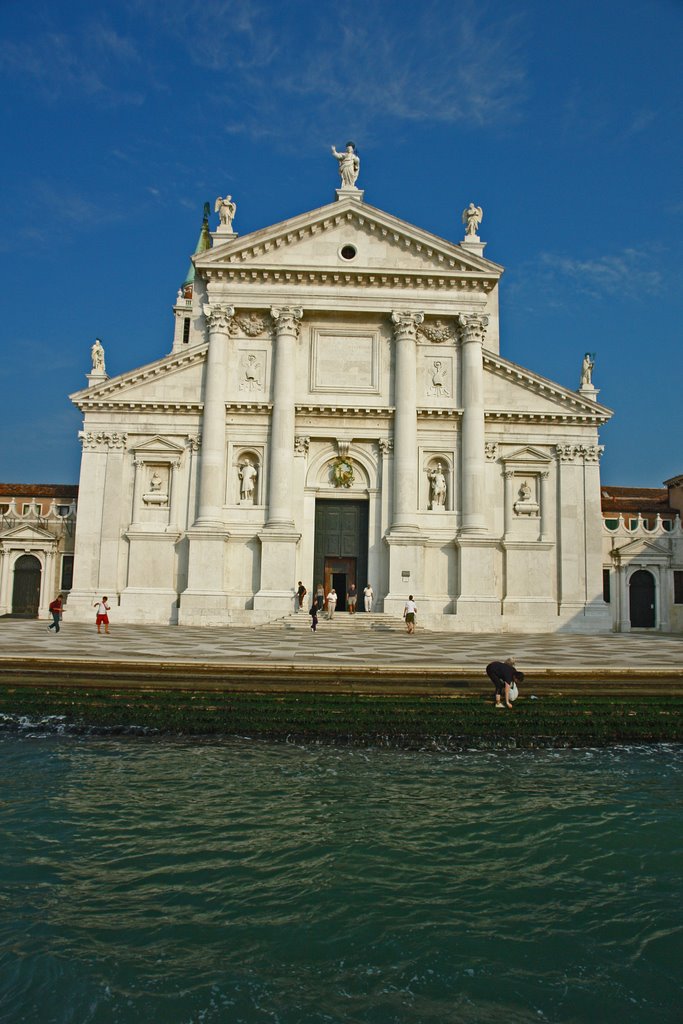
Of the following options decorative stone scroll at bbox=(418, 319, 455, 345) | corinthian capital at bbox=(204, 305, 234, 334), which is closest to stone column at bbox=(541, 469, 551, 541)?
decorative stone scroll at bbox=(418, 319, 455, 345)

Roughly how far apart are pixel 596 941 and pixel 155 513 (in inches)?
1176

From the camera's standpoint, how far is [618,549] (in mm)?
36781

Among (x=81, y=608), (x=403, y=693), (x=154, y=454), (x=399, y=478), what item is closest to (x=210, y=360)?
(x=154, y=454)

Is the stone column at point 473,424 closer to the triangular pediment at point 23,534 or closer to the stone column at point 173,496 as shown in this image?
the stone column at point 173,496

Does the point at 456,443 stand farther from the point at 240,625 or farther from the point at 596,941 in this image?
the point at 596,941

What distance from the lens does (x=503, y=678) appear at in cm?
1385

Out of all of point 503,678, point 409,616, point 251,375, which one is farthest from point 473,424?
point 503,678

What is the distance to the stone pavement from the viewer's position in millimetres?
15242

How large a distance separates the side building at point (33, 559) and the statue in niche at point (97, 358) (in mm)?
7691

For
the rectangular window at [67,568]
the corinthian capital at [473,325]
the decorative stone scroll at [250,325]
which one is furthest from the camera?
the rectangular window at [67,568]

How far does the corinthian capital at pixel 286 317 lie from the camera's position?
34.3 metres

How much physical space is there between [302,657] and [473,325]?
2176cm

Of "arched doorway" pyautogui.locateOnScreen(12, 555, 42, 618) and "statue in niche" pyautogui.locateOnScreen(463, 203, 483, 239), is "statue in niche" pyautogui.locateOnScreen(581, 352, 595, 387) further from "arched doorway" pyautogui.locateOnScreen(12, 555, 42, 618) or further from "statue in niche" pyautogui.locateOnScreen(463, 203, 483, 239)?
"arched doorway" pyautogui.locateOnScreen(12, 555, 42, 618)

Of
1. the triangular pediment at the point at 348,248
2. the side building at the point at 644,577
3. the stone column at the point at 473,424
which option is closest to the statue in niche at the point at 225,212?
the triangular pediment at the point at 348,248
